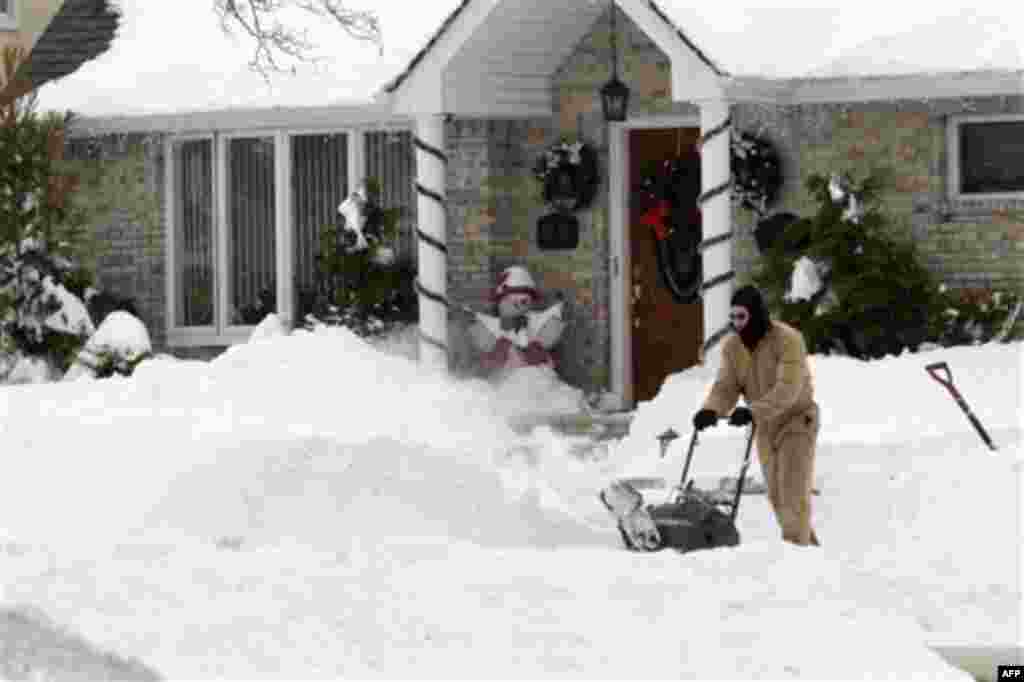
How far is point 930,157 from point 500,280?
377 cm

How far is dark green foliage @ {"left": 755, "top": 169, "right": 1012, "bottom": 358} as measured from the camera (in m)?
22.1

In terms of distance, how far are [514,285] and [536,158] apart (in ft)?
3.81

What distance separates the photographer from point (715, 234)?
22.6 meters

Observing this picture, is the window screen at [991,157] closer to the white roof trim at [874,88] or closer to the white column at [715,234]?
the white roof trim at [874,88]

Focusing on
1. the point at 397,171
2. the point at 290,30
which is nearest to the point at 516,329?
the point at 397,171

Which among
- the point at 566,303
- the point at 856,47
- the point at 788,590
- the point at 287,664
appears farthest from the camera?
the point at 566,303

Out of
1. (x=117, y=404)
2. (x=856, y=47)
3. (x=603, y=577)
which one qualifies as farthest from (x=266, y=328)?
(x=603, y=577)

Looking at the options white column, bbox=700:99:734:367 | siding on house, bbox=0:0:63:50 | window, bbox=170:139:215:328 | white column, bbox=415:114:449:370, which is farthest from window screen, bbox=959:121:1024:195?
siding on house, bbox=0:0:63:50

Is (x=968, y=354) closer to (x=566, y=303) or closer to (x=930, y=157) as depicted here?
(x=930, y=157)

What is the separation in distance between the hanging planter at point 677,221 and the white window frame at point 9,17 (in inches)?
358

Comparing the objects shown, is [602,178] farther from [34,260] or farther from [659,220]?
[34,260]

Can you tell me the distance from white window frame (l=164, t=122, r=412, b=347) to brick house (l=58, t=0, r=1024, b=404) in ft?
0.06

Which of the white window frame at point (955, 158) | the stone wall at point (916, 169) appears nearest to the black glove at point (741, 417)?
the stone wall at point (916, 169)

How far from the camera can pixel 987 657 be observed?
12.7 meters
